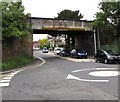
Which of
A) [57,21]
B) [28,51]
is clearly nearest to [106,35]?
[57,21]

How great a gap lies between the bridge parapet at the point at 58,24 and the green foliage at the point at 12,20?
11111mm

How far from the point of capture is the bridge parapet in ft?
150

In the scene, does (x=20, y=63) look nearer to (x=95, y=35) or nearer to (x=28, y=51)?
(x=28, y=51)

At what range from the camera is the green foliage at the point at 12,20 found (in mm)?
30219

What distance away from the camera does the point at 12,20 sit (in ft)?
103

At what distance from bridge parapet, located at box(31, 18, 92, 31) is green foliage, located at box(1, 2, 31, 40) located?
437 inches

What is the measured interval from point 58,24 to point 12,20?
650 inches

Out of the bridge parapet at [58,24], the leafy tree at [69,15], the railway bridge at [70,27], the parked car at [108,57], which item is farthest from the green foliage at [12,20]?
the leafy tree at [69,15]

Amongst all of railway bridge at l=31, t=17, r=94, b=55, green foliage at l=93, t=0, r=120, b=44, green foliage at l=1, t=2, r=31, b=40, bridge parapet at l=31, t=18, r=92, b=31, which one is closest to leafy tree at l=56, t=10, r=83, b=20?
railway bridge at l=31, t=17, r=94, b=55

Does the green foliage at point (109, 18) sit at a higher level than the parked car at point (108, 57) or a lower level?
higher

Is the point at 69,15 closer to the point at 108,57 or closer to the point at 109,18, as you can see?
the point at 109,18

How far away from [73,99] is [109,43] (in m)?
37.2

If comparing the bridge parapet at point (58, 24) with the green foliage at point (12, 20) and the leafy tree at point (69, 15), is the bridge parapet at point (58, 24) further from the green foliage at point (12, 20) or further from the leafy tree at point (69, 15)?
the leafy tree at point (69, 15)

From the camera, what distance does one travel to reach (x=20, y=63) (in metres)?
30.1
